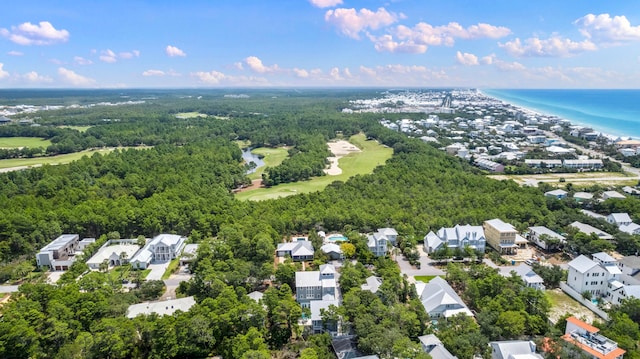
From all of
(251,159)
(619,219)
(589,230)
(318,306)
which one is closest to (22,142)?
(251,159)

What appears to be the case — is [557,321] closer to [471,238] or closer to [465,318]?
[465,318]

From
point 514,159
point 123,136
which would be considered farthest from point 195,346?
point 123,136

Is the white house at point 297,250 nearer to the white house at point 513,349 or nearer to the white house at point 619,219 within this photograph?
the white house at point 513,349

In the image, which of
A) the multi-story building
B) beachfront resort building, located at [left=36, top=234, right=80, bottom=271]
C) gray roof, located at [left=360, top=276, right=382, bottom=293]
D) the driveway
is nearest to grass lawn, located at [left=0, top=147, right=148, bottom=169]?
beachfront resort building, located at [left=36, top=234, right=80, bottom=271]

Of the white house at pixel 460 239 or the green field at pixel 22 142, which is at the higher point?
the green field at pixel 22 142

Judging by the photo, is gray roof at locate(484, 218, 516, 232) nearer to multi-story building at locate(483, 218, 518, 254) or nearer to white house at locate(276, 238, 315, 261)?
multi-story building at locate(483, 218, 518, 254)

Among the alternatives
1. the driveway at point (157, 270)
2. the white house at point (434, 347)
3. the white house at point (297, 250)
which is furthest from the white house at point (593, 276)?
the driveway at point (157, 270)

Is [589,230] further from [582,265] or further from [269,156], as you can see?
[269,156]
